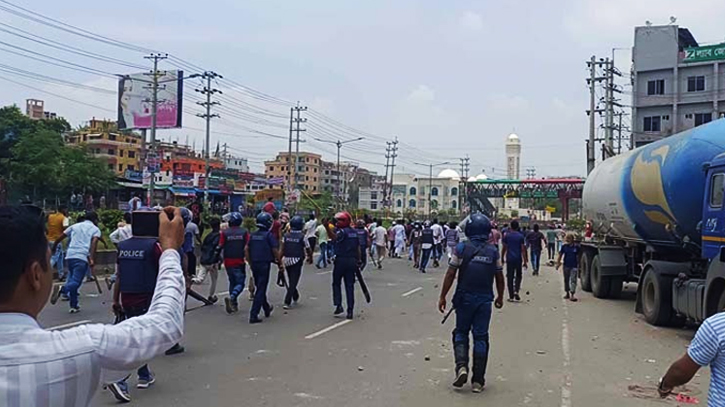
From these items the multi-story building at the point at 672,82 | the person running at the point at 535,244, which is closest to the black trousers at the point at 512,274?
the person running at the point at 535,244

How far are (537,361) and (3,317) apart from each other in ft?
27.2

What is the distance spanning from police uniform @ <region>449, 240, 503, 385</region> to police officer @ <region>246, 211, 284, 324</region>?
4698 mm

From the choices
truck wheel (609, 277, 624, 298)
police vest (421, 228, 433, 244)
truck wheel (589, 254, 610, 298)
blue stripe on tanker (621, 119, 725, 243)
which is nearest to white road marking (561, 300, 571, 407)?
blue stripe on tanker (621, 119, 725, 243)

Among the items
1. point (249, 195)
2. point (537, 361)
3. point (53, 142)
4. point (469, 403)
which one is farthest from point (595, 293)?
point (249, 195)

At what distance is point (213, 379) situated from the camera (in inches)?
307

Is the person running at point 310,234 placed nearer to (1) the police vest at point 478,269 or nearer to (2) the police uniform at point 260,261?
(2) the police uniform at point 260,261

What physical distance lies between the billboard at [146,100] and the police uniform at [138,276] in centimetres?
4224

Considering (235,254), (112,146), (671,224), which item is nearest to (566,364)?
(671,224)

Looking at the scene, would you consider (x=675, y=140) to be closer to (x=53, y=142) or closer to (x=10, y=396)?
(x=10, y=396)

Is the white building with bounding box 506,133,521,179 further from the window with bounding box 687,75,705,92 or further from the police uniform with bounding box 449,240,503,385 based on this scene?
the police uniform with bounding box 449,240,503,385

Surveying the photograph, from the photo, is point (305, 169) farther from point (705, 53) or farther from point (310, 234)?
point (310, 234)

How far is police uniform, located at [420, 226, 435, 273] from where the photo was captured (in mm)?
24359

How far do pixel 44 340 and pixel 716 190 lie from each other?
415 inches

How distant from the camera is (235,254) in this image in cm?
1225
